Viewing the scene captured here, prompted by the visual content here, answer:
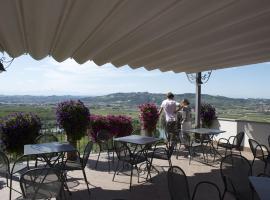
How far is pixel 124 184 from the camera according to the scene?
5.89 metres

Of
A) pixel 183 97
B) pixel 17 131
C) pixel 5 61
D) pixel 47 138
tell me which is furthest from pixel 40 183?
pixel 183 97

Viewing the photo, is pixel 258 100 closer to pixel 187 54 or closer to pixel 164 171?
pixel 164 171

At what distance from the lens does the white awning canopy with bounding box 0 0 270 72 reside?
3.06 m

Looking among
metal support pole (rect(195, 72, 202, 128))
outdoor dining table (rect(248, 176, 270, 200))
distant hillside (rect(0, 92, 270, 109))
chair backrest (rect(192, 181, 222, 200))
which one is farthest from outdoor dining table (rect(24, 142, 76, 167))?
metal support pole (rect(195, 72, 202, 128))

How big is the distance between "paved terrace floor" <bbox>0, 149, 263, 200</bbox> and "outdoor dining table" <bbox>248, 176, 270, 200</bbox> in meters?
2.05

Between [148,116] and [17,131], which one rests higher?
[148,116]

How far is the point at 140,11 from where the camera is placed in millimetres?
3166

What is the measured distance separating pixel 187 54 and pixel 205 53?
308 millimetres

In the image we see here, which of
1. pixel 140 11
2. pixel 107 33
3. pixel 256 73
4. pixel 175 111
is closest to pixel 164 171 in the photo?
pixel 175 111

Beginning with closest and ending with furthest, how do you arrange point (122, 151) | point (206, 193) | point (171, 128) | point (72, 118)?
point (206, 193), point (122, 151), point (72, 118), point (171, 128)

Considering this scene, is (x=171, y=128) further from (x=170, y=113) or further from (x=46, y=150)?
(x=46, y=150)

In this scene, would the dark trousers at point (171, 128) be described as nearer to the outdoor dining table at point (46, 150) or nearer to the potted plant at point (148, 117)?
the potted plant at point (148, 117)

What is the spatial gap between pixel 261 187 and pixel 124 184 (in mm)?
3230

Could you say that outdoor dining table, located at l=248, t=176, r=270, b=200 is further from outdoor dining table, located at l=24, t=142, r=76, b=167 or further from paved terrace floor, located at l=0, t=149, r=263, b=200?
outdoor dining table, located at l=24, t=142, r=76, b=167
